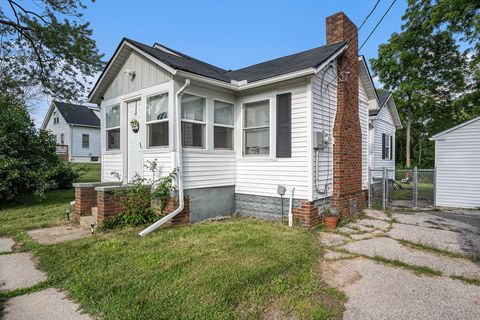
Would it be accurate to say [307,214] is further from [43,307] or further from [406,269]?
[43,307]

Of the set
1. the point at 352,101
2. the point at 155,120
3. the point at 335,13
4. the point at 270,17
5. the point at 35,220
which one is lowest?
the point at 35,220

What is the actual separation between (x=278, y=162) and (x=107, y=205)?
3.91 m

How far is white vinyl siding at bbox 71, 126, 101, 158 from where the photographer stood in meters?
26.7

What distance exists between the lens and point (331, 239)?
517 cm

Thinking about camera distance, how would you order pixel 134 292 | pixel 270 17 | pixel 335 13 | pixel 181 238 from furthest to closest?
pixel 270 17 → pixel 335 13 → pixel 181 238 → pixel 134 292

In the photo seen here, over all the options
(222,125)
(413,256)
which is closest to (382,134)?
(222,125)

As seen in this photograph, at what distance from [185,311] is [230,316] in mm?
438

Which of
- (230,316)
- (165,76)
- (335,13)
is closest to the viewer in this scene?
(230,316)

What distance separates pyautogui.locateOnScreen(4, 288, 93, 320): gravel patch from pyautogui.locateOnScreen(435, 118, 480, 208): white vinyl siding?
37.1 feet

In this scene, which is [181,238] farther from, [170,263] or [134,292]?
[134,292]

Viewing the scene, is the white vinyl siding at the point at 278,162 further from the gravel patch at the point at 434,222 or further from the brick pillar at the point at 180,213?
the gravel patch at the point at 434,222

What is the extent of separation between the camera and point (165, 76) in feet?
20.1

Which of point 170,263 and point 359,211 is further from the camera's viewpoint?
point 359,211

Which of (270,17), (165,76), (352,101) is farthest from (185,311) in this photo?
(270,17)
